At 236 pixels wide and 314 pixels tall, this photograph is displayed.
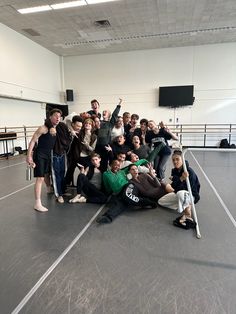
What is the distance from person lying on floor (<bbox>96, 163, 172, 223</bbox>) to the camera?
9.48 ft

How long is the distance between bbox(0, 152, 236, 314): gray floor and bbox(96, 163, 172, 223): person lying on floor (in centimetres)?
12

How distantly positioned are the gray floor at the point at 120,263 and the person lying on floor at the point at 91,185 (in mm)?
252

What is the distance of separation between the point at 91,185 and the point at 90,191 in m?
0.10

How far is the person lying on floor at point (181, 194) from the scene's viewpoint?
2.65 meters

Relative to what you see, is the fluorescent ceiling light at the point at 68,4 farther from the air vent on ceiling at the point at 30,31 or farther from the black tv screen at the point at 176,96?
the black tv screen at the point at 176,96

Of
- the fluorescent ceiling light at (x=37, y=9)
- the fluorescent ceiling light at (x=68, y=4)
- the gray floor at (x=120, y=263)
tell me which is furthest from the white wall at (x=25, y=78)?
the gray floor at (x=120, y=263)

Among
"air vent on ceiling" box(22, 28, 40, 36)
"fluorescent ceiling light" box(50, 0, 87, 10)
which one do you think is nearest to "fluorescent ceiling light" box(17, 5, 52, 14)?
"fluorescent ceiling light" box(50, 0, 87, 10)

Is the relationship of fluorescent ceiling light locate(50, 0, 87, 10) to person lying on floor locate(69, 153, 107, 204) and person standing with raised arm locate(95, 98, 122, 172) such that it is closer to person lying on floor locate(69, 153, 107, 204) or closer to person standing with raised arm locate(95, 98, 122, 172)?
person standing with raised arm locate(95, 98, 122, 172)

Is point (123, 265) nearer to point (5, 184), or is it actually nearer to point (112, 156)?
point (112, 156)

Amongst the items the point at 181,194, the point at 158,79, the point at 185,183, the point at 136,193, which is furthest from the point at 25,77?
the point at 181,194

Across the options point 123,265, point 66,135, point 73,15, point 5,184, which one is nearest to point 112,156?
point 66,135

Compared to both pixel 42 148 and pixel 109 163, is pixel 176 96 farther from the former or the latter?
pixel 42 148

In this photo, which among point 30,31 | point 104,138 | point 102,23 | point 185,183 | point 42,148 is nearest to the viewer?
point 185,183

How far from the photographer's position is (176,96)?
34.2 ft
